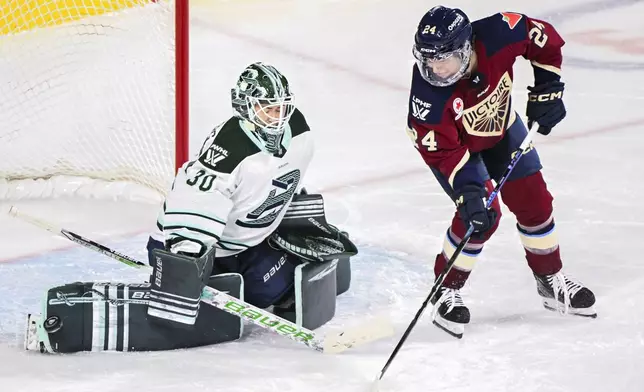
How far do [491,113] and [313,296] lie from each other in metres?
0.60

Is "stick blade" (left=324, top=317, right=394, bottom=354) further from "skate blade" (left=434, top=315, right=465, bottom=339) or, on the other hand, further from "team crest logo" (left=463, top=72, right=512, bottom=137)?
"team crest logo" (left=463, top=72, right=512, bottom=137)

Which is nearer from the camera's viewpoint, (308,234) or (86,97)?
(308,234)

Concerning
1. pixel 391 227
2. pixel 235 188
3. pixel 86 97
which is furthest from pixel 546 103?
pixel 86 97

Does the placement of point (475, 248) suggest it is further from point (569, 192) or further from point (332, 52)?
point (332, 52)

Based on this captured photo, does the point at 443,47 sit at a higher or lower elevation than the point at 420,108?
higher

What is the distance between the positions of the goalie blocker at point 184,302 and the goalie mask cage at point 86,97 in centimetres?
85

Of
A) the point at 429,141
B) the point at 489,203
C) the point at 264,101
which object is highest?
the point at 264,101

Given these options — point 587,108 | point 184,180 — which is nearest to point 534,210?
point 184,180

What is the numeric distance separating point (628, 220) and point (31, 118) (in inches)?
76.0

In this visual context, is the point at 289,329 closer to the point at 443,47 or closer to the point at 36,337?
the point at 36,337

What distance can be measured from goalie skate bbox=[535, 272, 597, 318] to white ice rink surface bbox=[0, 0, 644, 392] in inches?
1.1

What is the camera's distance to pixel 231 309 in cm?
261

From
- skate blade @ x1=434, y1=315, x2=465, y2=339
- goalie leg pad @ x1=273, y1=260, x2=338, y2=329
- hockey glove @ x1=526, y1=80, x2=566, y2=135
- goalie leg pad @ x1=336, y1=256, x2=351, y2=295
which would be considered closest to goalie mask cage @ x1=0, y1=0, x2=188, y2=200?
goalie leg pad @ x1=336, y1=256, x2=351, y2=295

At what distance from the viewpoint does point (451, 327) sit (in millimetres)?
2771
